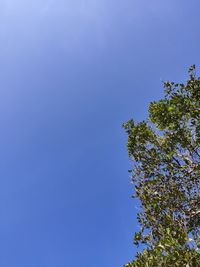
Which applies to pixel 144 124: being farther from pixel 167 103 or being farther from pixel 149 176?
pixel 149 176

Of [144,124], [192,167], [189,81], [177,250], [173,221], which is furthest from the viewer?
[144,124]

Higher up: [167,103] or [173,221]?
[167,103]

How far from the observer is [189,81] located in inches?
806

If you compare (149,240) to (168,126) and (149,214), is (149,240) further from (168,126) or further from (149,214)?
(168,126)

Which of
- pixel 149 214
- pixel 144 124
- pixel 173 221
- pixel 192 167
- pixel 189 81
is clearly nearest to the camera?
pixel 173 221

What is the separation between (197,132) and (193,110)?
143 cm

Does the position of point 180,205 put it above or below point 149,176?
below

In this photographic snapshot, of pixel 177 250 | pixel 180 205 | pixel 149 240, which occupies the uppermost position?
pixel 180 205

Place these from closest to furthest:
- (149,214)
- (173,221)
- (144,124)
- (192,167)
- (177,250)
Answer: (177,250)
(173,221)
(149,214)
(192,167)
(144,124)

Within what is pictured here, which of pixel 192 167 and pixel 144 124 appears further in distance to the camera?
Answer: pixel 144 124

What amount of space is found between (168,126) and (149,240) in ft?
27.3

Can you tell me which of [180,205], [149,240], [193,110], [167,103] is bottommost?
[149,240]

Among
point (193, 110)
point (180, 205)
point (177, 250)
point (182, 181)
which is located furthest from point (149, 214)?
point (193, 110)

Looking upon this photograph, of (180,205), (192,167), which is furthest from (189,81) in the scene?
(180,205)
